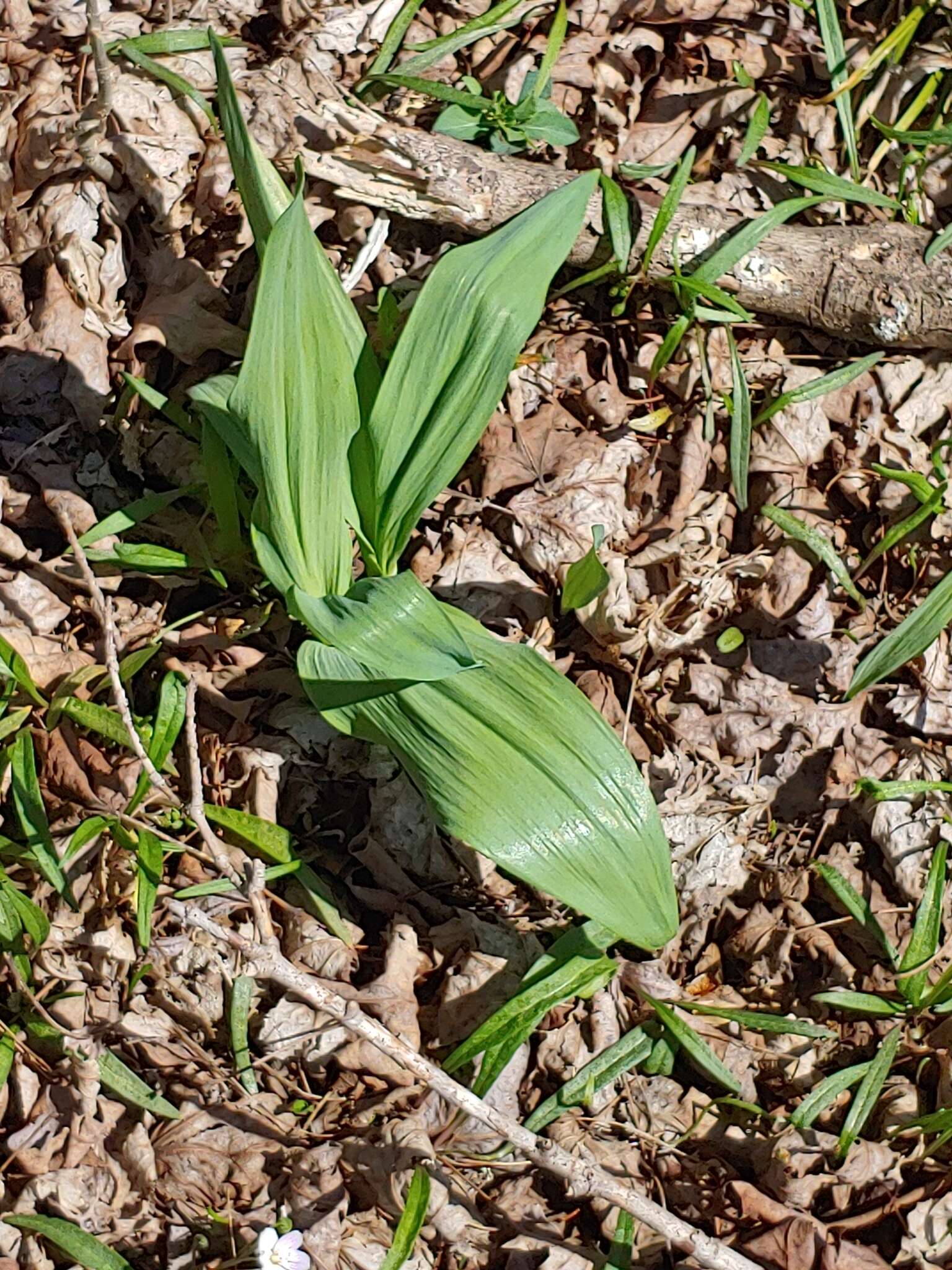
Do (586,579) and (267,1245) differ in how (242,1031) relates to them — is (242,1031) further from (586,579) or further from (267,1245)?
(586,579)

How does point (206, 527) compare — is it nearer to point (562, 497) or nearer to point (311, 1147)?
point (562, 497)

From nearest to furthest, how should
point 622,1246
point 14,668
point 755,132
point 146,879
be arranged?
point 622,1246 < point 146,879 < point 14,668 < point 755,132

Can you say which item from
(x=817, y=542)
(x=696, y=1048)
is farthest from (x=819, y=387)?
(x=696, y=1048)

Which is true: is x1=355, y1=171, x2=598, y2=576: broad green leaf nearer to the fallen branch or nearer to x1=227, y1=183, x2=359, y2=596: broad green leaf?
x1=227, y1=183, x2=359, y2=596: broad green leaf

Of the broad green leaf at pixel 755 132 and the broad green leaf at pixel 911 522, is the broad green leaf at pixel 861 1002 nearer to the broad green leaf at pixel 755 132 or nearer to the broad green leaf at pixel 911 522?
the broad green leaf at pixel 911 522

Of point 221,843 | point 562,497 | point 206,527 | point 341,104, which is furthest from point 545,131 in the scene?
point 221,843

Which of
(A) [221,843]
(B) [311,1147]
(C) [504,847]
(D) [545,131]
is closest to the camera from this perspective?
(C) [504,847]
